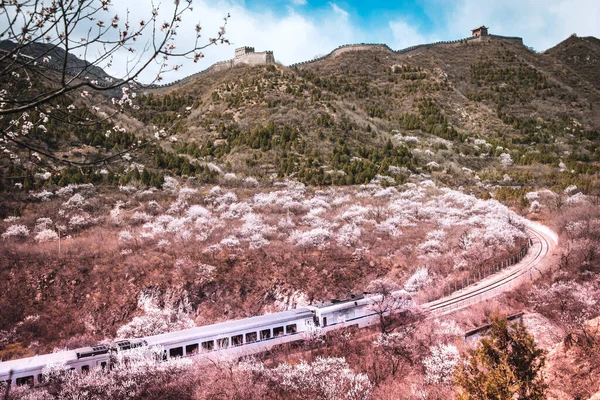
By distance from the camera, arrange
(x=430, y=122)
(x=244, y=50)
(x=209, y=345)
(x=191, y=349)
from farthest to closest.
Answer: (x=244, y=50) → (x=430, y=122) → (x=209, y=345) → (x=191, y=349)

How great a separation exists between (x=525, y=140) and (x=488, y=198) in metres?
32.2

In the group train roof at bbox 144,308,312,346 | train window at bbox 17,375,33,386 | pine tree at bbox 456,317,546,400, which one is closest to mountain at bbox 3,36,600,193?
train roof at bbox 144,308,312,346

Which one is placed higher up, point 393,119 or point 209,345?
point 393,119

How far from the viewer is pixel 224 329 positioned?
2252 cm

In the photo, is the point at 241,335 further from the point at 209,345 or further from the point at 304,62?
the point at 304,62

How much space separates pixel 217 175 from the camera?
192 feet

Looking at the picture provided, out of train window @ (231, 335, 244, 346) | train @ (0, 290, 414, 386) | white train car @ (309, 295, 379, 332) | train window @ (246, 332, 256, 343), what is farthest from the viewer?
white train car @ (309, 295, 379, 332)

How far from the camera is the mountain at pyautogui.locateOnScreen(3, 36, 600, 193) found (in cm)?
6288

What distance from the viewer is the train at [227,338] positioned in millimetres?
19484

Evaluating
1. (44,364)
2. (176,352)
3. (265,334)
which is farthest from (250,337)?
(44,364)

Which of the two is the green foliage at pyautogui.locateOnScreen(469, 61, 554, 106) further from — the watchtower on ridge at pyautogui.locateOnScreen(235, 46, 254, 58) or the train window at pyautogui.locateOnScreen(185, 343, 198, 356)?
the train window at pyautogui.locateOnScreen(185, 343, 198, 356)

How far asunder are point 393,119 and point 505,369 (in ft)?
260

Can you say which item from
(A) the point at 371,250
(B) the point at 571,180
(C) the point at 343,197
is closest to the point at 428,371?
(A) the point at 371,250

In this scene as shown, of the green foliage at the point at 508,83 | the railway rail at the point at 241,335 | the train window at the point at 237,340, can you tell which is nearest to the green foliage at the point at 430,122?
the green foliage at the point at 508,83
